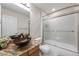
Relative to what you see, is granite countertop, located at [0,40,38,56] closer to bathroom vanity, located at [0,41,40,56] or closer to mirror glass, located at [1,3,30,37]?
bathroom vanity, located at [0,41,40,56]

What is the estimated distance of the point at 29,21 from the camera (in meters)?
1.53

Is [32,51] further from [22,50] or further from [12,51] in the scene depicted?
[12,51]

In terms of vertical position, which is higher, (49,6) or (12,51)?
(49,6)

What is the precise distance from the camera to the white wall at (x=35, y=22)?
1.54 m

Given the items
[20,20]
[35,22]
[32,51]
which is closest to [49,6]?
[35,22]

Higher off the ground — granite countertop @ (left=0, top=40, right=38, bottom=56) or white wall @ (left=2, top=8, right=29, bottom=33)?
white wall @ (left=2, top=8, right=29, bottom=33)

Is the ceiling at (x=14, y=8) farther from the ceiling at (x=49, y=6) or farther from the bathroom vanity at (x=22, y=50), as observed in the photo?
the bathroom vanity at (x=22, y=50)

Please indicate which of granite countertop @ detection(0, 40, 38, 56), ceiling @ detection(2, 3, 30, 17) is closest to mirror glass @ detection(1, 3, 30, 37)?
ceiling @ detection(2, 3, 30, 17)

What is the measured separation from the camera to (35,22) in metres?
1.56

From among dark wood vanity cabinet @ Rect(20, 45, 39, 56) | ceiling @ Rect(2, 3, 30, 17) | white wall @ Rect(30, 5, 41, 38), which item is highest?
ceiling @ Rect(2, 3, 30, 17)

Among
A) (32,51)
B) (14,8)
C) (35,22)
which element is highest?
(14,8)

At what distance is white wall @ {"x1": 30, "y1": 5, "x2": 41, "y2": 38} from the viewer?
60.6 inches

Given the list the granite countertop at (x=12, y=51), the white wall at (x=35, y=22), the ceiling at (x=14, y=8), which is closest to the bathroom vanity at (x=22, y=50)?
the granite countertop at (x=12, y=51)

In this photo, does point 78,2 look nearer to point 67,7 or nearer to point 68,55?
point 67,7
